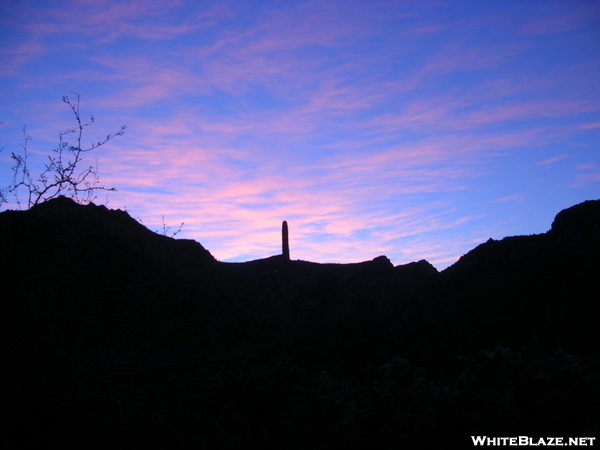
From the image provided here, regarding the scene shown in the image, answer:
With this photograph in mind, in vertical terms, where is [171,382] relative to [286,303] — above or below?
below

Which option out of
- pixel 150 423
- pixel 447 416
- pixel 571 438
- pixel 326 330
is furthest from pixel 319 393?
pixel 326 330

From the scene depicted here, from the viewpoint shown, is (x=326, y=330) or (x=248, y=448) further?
(x=326, y=330)

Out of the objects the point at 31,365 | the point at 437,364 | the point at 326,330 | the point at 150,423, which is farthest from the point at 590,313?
the point at 31,365

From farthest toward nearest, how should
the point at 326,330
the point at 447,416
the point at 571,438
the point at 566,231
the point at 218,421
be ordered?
1. the point at 326,330
2. the point at 566,231
3. the point at 218,421
4. the point at 447,416
5. the point at 571,438

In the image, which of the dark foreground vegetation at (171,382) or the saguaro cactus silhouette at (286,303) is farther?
the saguaro cactus silhouette at (286,303)

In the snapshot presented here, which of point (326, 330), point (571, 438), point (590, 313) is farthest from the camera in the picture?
point (326, 330)

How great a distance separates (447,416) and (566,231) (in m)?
18.9

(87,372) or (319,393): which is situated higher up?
(87,372)

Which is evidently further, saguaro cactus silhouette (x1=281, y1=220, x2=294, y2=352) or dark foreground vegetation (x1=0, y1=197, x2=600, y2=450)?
saguaro cactus silhouette (x1=281, y1=220, x2=294, y2=352)

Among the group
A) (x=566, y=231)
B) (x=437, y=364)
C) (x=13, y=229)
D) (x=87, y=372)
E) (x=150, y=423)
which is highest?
(x=566, y=231)

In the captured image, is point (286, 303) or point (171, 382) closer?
point (171, 382)

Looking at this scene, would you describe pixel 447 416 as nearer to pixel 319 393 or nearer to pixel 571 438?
pixel 571 438

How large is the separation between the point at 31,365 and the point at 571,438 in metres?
5.65

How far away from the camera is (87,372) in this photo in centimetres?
428
